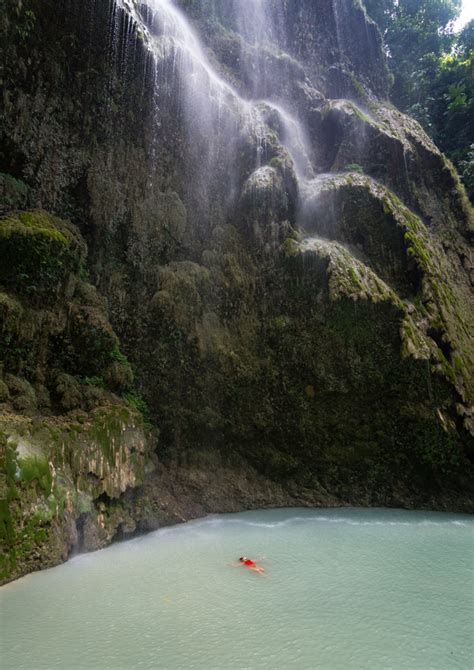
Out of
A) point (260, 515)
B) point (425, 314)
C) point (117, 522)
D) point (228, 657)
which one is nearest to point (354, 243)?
point (425, 314)

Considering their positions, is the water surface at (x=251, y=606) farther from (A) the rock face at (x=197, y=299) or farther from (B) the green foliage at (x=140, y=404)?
(B) the green foliage at (x=140, y=404)

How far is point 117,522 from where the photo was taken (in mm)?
8328

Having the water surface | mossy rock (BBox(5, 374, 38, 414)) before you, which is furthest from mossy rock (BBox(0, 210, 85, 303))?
the water surface

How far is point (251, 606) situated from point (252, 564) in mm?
1424

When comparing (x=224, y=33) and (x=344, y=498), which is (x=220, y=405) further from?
(x=224, y=33)

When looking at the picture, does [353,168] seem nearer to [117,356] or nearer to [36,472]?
[117,356]

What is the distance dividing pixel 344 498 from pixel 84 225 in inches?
348

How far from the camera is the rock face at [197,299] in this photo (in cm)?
912

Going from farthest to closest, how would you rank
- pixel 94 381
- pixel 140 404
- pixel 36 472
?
pixel 140 404
pixel 94 381
pixel 36 472

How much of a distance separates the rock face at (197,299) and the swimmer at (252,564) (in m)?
2.55

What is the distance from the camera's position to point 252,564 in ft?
21.7

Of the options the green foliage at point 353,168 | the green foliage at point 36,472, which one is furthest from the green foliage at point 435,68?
the green foliage at point 36,472

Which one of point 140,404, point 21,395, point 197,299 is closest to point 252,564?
point 21,395

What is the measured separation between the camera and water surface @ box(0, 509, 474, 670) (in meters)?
4.15
